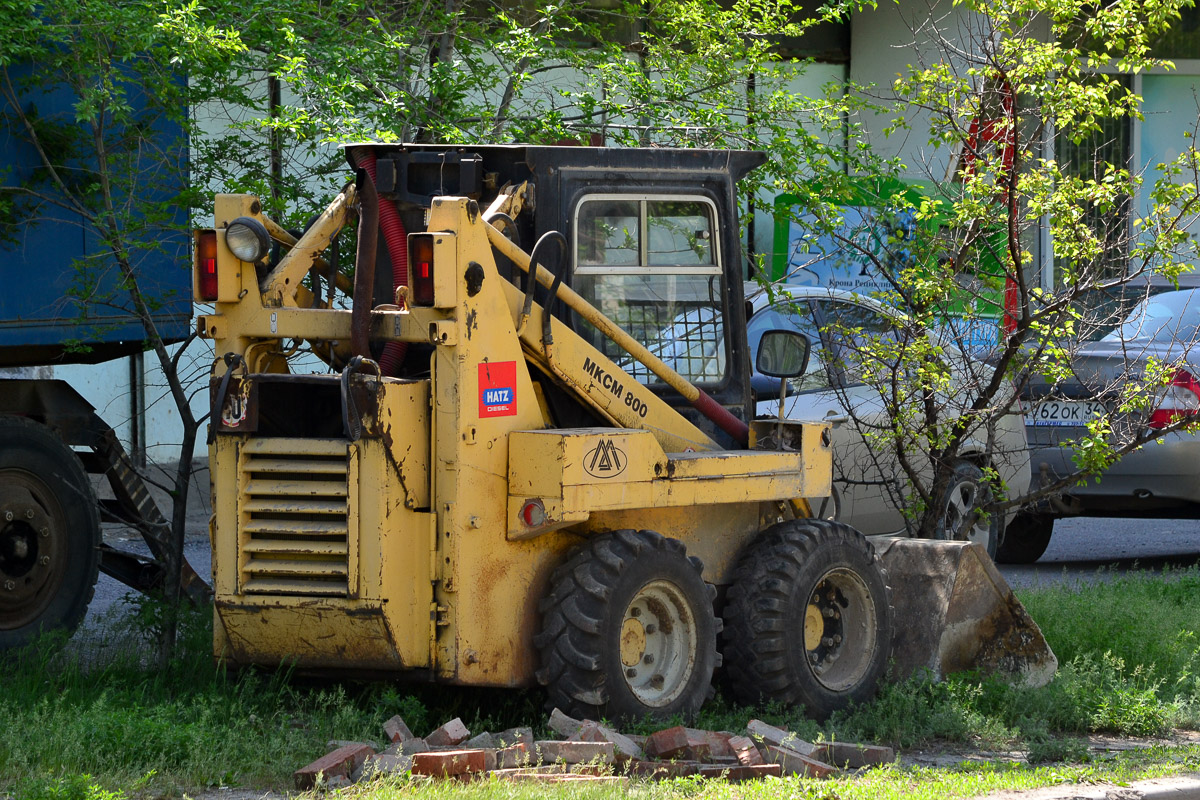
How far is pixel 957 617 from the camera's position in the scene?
298 inches

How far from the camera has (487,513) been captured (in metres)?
5.90

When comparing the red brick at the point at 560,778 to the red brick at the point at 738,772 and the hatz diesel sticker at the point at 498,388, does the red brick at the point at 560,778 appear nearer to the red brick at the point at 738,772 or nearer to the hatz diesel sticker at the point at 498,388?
the red brick at the point at 738,772

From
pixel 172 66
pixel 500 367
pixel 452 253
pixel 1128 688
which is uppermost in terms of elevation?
pixel 172 66

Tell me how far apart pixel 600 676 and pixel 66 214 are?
3999 millimetres

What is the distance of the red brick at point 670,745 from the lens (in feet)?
18.3

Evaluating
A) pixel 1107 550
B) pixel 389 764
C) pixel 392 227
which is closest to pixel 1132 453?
pixel 1107 550

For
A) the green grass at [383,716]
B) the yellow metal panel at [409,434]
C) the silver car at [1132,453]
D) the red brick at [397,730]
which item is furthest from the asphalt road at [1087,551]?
the yellow metal panel at [409,434]

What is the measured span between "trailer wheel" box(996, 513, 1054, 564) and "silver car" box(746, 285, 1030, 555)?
1600mm

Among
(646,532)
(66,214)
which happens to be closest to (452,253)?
(646,532)

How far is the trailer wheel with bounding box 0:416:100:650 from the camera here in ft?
25.0

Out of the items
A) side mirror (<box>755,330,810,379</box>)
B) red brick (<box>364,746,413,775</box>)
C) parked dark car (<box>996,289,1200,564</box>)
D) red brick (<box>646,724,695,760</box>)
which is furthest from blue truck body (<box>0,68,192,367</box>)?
parked dark car (<box>996,289,1200,564</box>)

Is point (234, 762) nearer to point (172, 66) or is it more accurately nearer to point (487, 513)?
point (487, 513)

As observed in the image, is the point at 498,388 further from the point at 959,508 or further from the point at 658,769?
the point at 959,508

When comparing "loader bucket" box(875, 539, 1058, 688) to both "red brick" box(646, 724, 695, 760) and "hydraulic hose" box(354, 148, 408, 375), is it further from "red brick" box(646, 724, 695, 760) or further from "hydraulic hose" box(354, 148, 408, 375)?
"hydraulic hose" box(354, 148, 408, 375)
